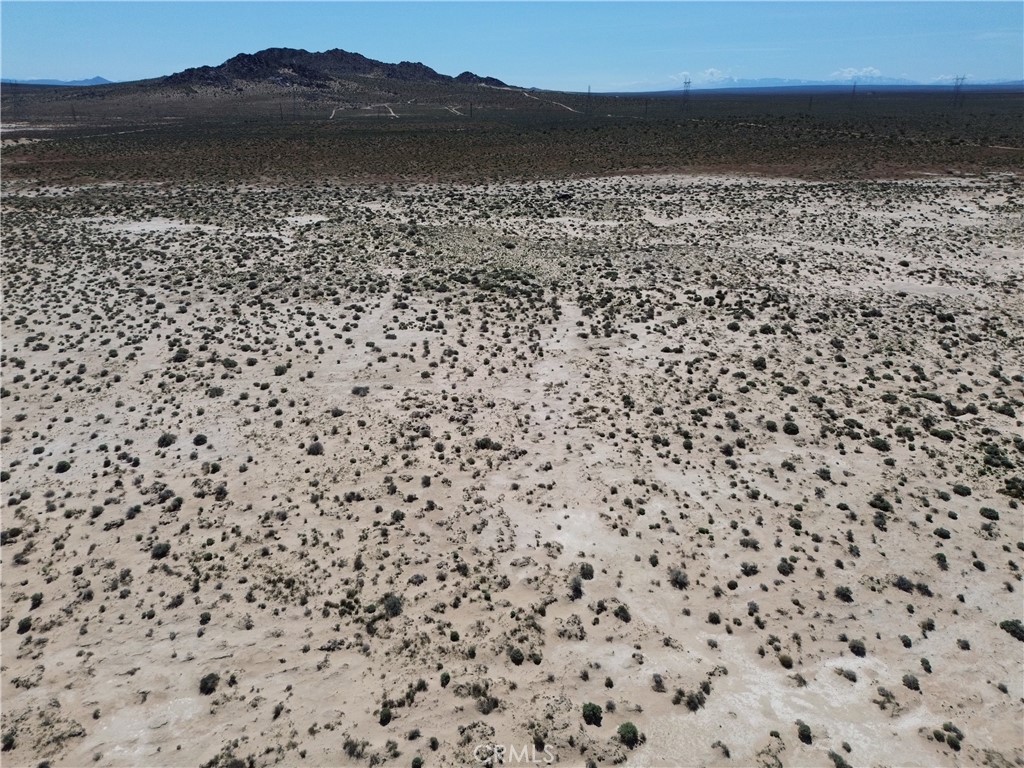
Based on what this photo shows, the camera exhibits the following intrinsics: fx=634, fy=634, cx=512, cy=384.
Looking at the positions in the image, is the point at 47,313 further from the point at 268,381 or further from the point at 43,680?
the point at 43,680

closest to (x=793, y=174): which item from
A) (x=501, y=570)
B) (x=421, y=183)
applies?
(x=421, y=183)

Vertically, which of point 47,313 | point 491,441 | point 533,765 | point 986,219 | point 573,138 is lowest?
point 533,765

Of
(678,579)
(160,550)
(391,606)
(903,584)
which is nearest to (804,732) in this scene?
(678,579)

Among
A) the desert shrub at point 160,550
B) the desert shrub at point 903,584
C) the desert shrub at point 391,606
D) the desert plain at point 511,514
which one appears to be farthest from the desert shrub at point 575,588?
the desert shrub at point 160,550

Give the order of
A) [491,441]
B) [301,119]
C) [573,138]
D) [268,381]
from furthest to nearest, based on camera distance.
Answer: [301,119] < [573,138] < [268,381] < [491,441]

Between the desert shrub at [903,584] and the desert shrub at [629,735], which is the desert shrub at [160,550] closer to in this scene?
the desert shrub at [629,735]

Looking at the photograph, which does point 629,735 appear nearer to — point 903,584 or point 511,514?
point 511,514

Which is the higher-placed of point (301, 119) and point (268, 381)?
point (301, 119)
